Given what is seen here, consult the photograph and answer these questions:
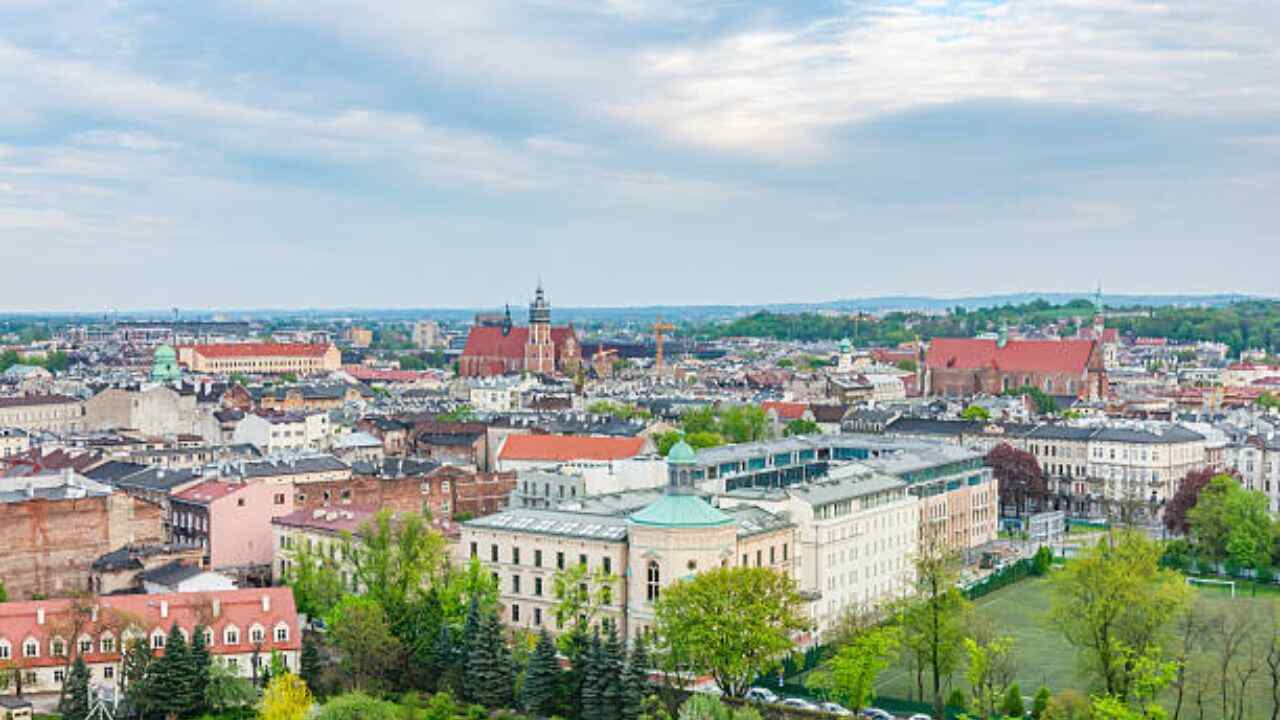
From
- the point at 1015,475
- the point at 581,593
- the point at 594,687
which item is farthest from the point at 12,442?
the point at 594,687

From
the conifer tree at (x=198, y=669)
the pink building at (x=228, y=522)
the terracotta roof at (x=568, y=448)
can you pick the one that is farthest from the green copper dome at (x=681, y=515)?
the terracotta roof at (x=568, y=448)

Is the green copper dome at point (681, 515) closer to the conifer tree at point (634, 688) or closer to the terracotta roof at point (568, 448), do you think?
the conifer tree at point (634, 688)

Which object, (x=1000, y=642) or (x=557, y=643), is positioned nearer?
(x=1000, y=642)

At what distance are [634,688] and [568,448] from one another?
58.9 metres

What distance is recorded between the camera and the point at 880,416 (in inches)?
5827

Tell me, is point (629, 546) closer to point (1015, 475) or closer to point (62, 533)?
point (62, 533)

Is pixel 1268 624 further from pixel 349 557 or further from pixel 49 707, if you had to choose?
pixel 49 707

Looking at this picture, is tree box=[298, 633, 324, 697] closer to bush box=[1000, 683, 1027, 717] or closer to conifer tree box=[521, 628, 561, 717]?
conifer tree box=[521, 628, 561, 717]

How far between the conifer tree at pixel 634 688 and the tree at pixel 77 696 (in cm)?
2090

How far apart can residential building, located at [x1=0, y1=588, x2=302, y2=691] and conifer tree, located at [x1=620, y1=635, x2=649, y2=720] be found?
53.9 feet

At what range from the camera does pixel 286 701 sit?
5262 cm

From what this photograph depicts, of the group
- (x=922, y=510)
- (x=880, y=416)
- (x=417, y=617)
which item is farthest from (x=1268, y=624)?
(x=880, y=416)

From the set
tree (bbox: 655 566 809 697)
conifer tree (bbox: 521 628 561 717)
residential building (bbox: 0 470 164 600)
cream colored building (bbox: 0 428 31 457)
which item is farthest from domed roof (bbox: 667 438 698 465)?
cream colored building (bbox: 0 428 31 457)

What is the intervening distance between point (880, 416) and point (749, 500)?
7341 cm
